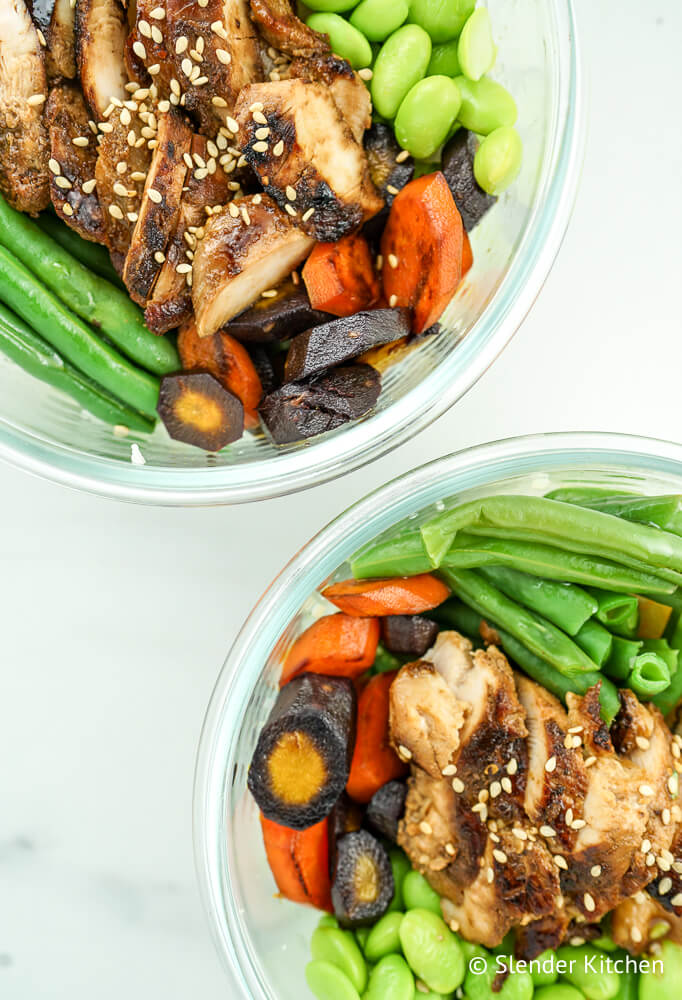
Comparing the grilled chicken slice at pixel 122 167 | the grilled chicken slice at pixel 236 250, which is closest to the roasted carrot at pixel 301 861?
the grilled chicken slice at pixel 236 250

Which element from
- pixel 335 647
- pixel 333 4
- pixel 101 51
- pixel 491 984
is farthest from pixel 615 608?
pixel 101 51

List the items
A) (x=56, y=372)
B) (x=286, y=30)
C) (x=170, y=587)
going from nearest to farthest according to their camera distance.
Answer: (x=286, y=30) → (x=56, y=372) → (x=170, y=587)

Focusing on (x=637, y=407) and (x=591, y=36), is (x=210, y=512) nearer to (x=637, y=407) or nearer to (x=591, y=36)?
(x=637, y=407)

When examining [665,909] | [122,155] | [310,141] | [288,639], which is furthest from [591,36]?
[665,909]

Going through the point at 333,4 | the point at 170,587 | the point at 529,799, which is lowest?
the point at 529,799

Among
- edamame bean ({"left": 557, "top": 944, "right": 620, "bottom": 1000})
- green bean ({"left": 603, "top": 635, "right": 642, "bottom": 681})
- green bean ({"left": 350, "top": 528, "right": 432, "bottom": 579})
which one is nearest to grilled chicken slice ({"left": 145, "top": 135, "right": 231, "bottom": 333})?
green bean ({"left": 350, "top": 528, "right": 432, "bottom": 579})

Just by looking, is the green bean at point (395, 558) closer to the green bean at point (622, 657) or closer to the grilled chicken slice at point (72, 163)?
the green bean at point (622, 657)

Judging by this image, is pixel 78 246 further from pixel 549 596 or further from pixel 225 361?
pixel 549 596
